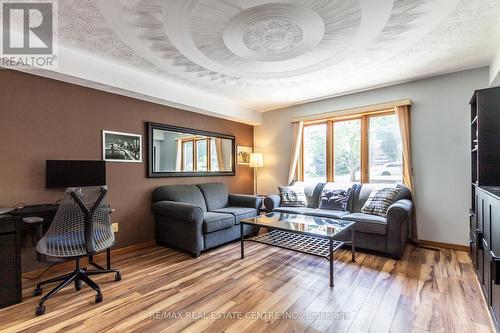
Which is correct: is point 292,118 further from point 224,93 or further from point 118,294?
point 118,294

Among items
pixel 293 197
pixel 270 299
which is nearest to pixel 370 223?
pixel 293 197

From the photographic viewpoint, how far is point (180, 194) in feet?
11.7

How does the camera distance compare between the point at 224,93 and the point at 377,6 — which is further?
the point at 224,93

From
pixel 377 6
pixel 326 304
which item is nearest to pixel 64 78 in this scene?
pixel 377 6

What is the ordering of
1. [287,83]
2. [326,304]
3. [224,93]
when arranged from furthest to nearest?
[224,93] → [287,83] → [326,304]

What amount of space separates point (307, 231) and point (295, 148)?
247cm

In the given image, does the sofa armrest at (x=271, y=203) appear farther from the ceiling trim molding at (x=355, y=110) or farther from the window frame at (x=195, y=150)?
the ceiling trim molding at (x=355, y=110)

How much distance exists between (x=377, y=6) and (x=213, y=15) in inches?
50.7

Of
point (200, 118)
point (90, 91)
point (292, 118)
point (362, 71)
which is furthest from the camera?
point (292, 118)

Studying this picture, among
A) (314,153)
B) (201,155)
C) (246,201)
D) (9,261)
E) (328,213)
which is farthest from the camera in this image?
(314,153)

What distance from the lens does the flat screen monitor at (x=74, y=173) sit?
254cm

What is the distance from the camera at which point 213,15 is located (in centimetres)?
192

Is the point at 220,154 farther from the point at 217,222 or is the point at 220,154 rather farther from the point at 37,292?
the point at 37,292

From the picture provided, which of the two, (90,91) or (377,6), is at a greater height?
(377,6)
